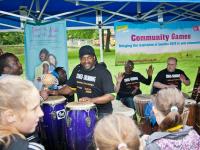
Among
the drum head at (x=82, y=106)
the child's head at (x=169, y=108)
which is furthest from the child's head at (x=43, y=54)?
the child's head at (x=169, y=108)

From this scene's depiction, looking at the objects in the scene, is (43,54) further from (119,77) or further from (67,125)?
(67,125)

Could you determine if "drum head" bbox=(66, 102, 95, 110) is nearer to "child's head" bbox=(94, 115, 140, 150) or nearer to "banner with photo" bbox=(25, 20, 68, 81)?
"banner with photo" bbox=(25, 20, 68, 81)

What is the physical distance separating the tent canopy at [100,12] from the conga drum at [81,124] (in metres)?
1.97

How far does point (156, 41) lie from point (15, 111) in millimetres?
5438

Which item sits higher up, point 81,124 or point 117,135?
point 117,135

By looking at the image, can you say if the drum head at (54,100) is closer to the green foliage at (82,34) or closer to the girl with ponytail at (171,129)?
the girl with ponytail at (171,129)

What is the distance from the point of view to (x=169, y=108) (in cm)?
225

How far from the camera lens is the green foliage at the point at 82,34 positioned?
6836 millimetres

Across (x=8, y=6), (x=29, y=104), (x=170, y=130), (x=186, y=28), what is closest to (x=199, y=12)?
(x=186, y=28)

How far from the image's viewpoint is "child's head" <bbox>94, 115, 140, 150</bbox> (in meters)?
1.67

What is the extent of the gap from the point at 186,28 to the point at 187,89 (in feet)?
3.94

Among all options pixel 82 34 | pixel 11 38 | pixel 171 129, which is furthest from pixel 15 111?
pixel 82 34

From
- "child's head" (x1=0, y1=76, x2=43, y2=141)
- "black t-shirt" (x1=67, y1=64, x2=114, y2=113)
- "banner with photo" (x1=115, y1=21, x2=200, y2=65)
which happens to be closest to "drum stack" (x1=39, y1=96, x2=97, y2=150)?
"black t-shirt" (x1=67, y1=64, x2=114, y2=113)

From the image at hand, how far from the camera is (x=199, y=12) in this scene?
264 inches
